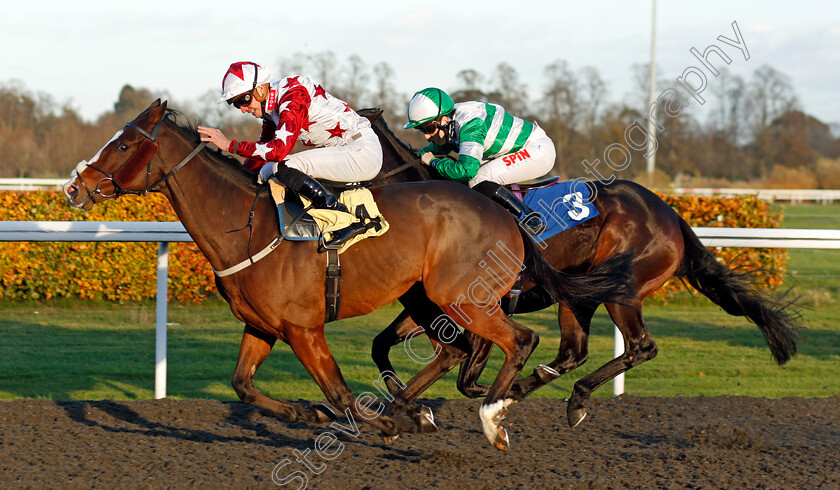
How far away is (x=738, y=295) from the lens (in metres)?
4.79

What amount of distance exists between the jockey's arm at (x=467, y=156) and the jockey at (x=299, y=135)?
16.3 inches

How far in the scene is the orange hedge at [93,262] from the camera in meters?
7.75

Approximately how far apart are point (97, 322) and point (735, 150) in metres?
28.0

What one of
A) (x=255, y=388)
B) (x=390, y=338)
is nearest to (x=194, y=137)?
(x=255, y=388)

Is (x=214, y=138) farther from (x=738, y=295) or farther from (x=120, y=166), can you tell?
(x=738, y=295)

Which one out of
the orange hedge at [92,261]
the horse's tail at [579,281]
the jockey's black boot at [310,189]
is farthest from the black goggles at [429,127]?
the orange hedge at [92,261]

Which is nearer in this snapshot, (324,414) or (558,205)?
(324,414)

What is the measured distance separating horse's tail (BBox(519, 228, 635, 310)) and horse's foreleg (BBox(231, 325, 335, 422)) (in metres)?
1.23

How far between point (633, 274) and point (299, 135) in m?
1.96

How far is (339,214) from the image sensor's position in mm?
3615

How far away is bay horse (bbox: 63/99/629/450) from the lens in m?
3.56

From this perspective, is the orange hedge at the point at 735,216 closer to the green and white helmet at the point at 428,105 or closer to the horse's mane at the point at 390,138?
the horse's mane at the point at 390,138

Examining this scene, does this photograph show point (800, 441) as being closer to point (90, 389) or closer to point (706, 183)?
point (90, 389)

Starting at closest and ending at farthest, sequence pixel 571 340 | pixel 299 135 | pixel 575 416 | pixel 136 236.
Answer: pixel 299 135, pixel 575 416, pixel 571 340, pixel 136 236
